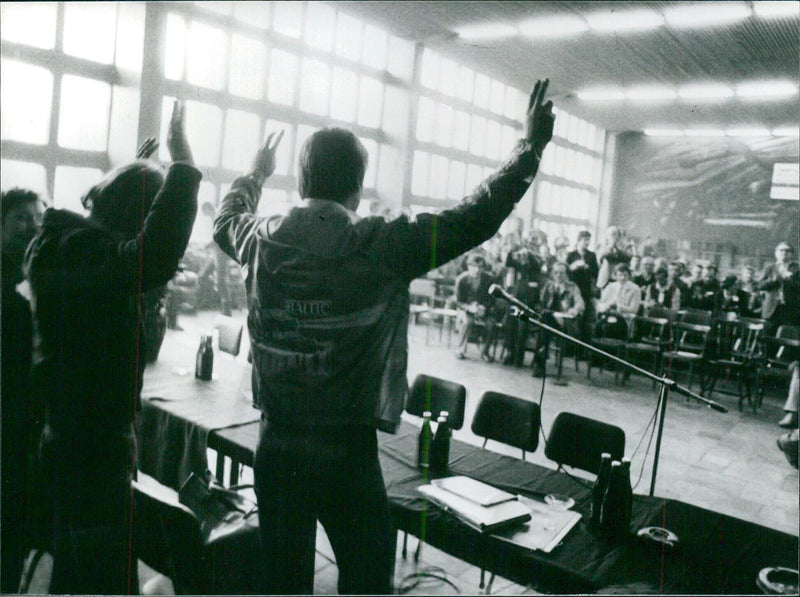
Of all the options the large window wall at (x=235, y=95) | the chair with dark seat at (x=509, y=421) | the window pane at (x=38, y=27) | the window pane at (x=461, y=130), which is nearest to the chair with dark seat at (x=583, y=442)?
the chair with dark seat at (x=509, y=421)

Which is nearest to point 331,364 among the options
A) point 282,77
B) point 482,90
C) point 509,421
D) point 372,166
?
point 509,421

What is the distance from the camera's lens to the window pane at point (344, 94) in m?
9.81

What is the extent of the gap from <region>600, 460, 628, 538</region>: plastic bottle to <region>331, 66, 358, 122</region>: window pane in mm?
9087

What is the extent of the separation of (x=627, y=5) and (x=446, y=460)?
25.0ft

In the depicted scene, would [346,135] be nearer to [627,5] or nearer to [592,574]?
[592,574]

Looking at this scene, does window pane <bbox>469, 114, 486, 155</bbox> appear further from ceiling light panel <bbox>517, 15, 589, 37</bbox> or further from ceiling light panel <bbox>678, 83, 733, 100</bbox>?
ceiling light panel <bbox>678, 83, 733, 100</bbox>

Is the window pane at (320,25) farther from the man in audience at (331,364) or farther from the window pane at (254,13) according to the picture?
the man in audience at (331,364)

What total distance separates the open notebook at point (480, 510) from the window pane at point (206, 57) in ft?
21.2

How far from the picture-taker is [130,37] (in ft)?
20.5

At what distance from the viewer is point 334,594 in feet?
8.39

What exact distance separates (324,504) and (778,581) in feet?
3.85

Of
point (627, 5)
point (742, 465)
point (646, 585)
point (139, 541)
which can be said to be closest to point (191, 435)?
point (139, 541)

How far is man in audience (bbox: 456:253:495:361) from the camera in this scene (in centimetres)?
845

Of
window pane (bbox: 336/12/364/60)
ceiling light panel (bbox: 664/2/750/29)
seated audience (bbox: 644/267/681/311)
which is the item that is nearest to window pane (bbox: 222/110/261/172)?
window pane (bbox: 336/12/364/60)
